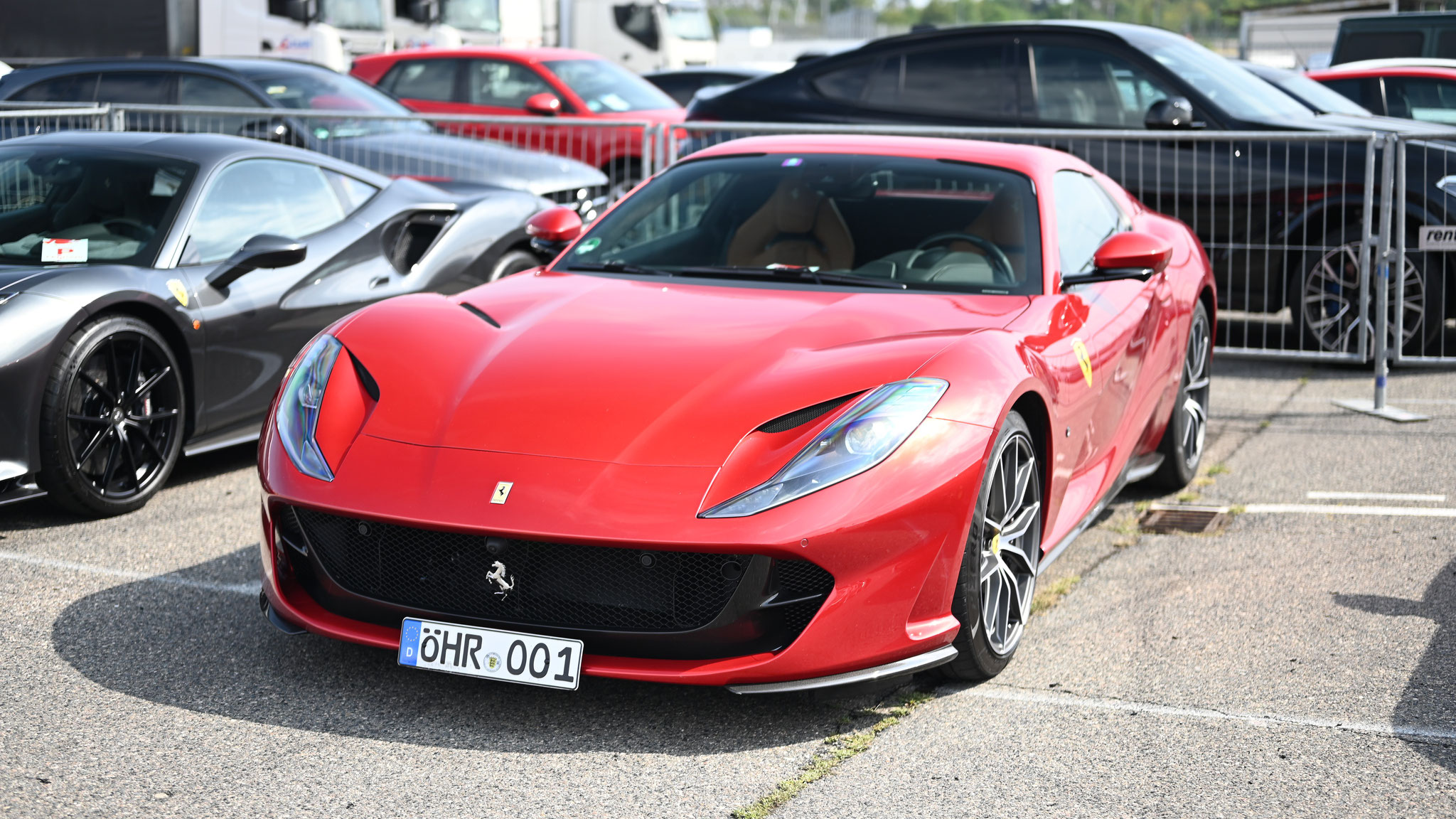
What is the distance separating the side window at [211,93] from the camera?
11055 mm

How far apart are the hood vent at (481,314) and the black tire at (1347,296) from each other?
5508 mm

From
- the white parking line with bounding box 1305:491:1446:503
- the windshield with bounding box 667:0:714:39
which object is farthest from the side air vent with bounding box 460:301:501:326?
the windshield with bounding box 667:0:714:39

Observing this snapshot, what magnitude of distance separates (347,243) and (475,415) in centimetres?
324

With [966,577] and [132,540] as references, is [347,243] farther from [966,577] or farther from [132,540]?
[966,577]

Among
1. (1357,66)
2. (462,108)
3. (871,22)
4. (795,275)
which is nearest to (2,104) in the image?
(462,108)

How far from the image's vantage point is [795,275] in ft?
15.7

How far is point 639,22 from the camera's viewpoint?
24844mm

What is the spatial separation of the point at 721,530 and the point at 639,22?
22.5 metres

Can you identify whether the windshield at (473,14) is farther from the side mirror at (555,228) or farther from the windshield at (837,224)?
the windshield at (837,224)

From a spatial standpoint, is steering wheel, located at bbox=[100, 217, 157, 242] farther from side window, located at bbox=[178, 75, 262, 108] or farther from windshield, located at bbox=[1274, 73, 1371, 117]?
windshield, located at bbox=[1274, 73, 1371, 117]

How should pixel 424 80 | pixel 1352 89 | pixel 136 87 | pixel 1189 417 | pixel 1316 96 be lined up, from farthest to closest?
pixel 424 80 < pixel 1352 89 < pixel 136 87 < pixel 1316 96 < pixel 1189 417

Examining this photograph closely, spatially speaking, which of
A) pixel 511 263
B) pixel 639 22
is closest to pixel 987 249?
pixel 511 263

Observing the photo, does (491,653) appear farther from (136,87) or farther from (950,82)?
(136,87)

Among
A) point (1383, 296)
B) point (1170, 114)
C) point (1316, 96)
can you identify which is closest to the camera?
point (1383, 296)
